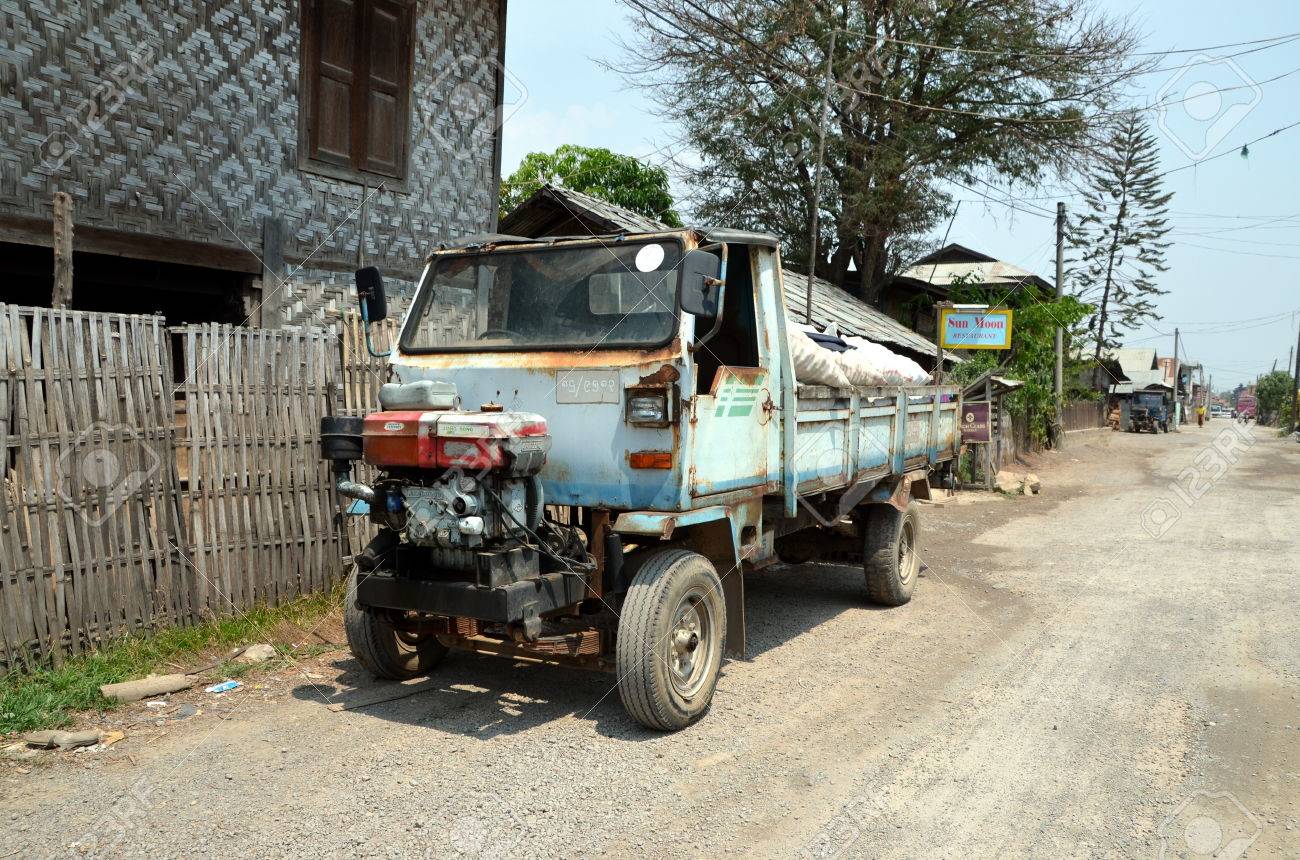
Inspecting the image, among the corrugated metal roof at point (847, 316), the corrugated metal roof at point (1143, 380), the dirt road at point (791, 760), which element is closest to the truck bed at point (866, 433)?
the dirt road at point (791, 760)

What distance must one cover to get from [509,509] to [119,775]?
202 centimetres

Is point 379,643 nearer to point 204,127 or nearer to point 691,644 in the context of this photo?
point 691,644

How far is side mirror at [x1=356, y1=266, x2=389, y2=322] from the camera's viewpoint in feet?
17.4

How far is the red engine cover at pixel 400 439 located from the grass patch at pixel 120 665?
199 cm

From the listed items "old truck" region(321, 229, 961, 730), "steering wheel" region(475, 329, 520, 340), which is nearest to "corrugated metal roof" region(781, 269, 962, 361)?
"old truck" region(321, 229, 961, 730)

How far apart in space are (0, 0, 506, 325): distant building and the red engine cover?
13.9ft

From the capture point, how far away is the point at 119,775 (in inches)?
162

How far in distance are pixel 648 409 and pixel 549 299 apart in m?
1.00

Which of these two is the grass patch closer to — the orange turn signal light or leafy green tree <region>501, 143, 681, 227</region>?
the orange turn signal light

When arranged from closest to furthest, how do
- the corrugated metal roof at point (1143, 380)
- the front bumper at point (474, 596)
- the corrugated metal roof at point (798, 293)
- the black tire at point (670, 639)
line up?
the front bumper at point (474, 596), the black tire at point (670, 639), the corrugated metal roof at point (798, 293), the corrugated metal roof at point (1143, 380)

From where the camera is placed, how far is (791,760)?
4.43 m

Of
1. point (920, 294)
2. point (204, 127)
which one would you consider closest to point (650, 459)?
point (204, 127)

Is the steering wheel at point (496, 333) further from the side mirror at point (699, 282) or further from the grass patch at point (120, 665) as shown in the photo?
the grass patch at point (120, 665)

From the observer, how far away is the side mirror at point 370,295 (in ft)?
17.4
